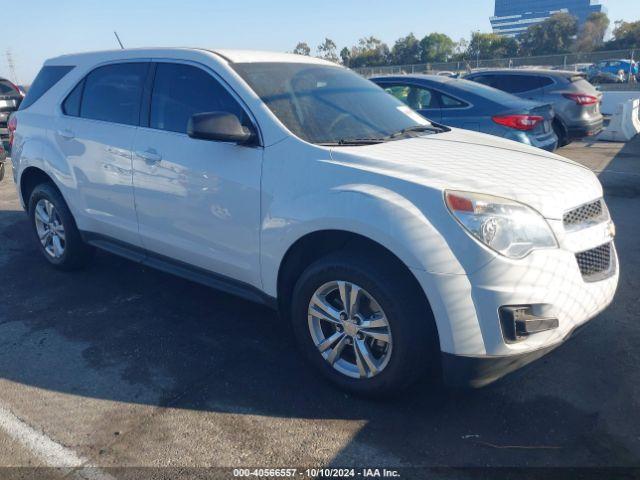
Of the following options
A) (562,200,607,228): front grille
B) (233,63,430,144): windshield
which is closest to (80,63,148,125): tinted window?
(233,63,430,144): windshield

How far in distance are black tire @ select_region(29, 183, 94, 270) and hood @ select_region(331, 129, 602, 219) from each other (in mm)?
2915

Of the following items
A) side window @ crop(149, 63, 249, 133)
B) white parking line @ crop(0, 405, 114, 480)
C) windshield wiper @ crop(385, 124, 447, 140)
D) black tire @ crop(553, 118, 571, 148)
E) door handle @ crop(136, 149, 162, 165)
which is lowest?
white parking line @ crop(0, 405, 114, 480)

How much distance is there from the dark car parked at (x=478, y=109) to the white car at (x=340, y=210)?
126 inches

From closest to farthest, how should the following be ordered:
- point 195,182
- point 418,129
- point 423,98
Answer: point 195,182 < point 418,129 < point 423,98

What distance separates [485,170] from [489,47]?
260ft

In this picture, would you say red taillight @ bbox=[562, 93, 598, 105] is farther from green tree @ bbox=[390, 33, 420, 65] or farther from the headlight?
green tree @ bbox=[390, 33, 420, 65]

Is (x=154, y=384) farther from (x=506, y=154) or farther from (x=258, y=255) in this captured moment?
(x=506, y=154)

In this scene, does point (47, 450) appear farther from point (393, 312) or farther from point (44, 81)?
point (44, 81)

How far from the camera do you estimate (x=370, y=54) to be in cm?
7675

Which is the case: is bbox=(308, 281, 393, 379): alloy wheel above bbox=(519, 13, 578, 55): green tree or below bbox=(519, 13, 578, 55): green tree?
below

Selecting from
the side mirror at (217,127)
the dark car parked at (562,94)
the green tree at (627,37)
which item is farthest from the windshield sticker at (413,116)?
the green tree at (627,37)

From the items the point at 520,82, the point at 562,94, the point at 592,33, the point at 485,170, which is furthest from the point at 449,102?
the point at 592,33

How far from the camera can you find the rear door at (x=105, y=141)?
428cm

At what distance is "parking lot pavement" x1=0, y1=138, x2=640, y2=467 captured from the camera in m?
2.78
